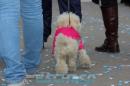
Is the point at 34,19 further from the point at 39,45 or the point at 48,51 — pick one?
the point at 48,51

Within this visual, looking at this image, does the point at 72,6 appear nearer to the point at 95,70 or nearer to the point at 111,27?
the point at 111,27

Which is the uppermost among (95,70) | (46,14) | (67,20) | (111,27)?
(67,20)

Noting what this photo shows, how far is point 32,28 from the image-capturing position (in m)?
4.45

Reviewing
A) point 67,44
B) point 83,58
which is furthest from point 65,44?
point 83,58

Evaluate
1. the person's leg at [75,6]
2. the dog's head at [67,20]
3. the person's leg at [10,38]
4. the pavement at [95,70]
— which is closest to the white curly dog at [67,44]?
the dog's head at [67,20]

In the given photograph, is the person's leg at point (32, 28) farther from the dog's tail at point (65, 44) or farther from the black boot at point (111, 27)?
the black boot at point (111, 27)

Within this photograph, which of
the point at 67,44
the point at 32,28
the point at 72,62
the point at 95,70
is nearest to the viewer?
the point at 32,28

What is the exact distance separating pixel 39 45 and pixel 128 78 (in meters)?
1.03

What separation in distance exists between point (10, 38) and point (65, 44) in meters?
1.21

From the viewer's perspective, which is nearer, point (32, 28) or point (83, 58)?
point (32, 28)

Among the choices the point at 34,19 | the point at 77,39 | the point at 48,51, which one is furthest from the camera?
the point at 48,51

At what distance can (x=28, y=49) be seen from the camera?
14.9 feet

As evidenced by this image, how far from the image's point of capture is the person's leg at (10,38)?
3.85 meters

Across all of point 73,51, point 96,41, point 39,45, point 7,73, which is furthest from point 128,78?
point 96,41
